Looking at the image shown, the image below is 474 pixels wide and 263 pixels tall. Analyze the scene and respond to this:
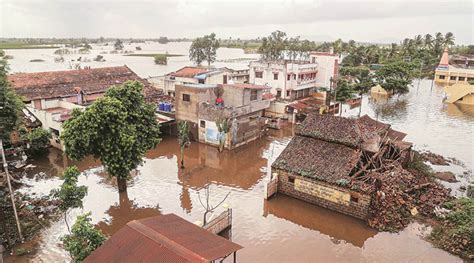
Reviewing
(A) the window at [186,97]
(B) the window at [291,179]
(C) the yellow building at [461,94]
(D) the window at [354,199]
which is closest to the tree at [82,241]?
(B) the window at [291,179]

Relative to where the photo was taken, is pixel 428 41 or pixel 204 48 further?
pixel 428 41

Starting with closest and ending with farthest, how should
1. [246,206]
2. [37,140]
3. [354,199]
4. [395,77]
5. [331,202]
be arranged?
[354,199] < [331,202] < [246,206] < [37,140] < [395,77]

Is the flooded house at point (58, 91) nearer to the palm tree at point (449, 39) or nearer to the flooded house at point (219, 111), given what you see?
the flooded house at point (219, 111)

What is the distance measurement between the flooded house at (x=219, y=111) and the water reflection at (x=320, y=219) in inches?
339

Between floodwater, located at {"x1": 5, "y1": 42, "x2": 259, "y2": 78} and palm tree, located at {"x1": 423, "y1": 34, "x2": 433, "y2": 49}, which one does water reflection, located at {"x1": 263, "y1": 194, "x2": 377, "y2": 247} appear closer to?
floodwater, located at {"x1": 5, "y1": 42, "x2": 259, "y2": 78}

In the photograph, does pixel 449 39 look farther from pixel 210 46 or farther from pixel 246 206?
pixel 246 206

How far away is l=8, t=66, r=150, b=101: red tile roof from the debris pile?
25.2 metres

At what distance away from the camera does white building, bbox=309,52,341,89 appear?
42.8m

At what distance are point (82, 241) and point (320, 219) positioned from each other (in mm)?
10506

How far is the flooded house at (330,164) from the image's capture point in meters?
15.7

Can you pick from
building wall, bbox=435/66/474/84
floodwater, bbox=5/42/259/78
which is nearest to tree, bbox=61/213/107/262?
floodwater, bbox=5/42/259/78

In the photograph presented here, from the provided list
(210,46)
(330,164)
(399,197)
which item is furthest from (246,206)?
(210,46)

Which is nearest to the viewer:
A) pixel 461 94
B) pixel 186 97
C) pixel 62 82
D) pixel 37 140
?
pixel 37 140

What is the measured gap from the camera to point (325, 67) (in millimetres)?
43531
